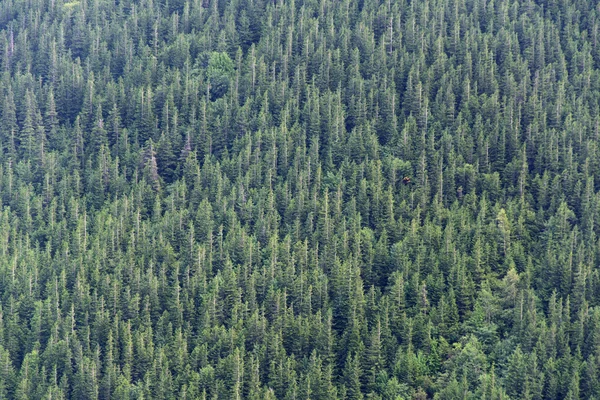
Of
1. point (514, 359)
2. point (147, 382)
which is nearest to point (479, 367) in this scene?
point (514, 359)

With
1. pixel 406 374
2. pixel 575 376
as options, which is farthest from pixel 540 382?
pixel 406 374

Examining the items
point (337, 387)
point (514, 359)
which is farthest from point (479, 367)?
A: point (337, 387)

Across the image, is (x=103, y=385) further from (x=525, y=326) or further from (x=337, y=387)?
(x=525, y=326)

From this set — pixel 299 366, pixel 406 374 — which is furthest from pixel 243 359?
pixel 406 374

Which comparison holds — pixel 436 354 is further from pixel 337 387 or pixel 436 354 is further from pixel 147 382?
pixel 147 382

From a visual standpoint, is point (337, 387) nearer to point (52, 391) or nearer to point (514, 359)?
point (514, 359)

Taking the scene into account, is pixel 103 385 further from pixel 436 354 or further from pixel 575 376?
pixel 575 376
